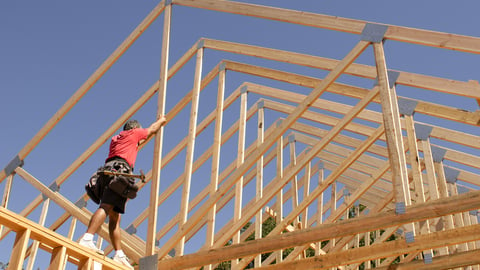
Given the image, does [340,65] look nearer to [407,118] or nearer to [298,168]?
[298,168]

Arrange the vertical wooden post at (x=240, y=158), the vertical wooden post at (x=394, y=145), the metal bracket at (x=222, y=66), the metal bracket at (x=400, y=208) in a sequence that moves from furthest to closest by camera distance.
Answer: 1. the metal bracket at (x=222, y=66)
2. the vertical wooden post at (x=240, y=158)
3. the vertical wooden post at (x=394, y=145)
4. the metal bracket at (x=400, y=208)

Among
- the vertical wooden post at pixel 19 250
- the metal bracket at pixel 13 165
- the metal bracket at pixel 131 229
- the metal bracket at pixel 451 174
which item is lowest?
the vertical wooden post at pixel 19 250

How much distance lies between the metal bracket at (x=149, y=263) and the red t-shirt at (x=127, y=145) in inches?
56.8

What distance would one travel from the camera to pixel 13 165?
959 centimetres

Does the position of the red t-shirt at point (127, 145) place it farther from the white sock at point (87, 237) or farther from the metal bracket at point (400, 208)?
the metal bracket at point (400, 208)

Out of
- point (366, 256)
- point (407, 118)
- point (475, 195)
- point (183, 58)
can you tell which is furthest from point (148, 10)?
point (475, 195)

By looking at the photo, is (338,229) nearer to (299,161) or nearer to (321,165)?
(299,161)

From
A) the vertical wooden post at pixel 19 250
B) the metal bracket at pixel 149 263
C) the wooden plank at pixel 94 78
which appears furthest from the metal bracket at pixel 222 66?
the vertical wooden post at pixel 19 250

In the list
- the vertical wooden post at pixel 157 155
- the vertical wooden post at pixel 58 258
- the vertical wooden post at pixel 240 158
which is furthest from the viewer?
the vertical wooden post at pixel 240 158

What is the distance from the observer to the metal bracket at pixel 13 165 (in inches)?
376

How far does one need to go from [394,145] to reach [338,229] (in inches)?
42.6

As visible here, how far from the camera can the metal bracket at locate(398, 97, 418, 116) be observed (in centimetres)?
843

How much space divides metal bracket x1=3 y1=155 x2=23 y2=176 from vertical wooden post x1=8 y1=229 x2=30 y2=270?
5.71 metres

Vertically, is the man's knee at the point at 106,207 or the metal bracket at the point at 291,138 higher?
the metal bracket at the point at 291,138
